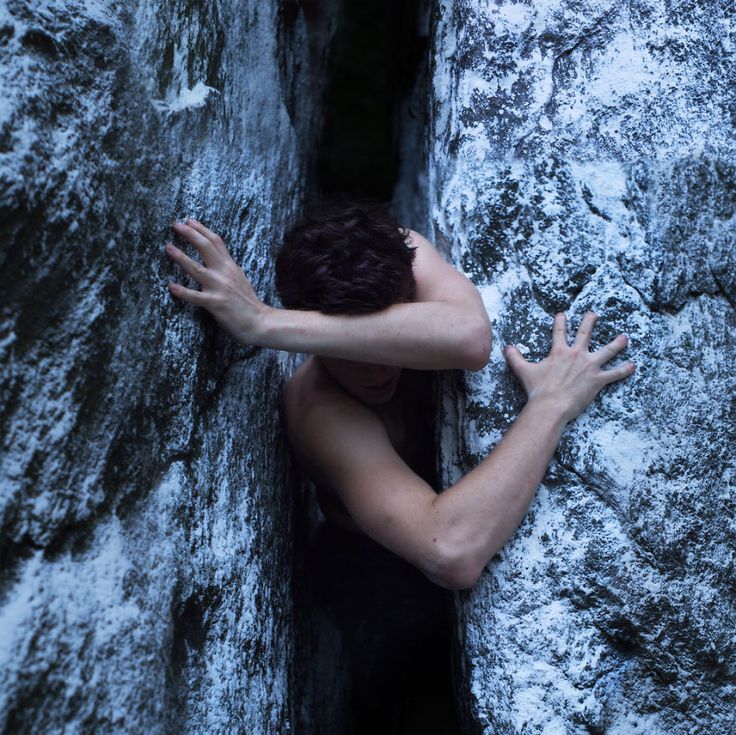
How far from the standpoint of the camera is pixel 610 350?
1.67 m

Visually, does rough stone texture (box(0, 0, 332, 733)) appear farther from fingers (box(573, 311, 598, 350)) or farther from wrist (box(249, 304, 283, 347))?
fingers (box(573, 311, 598, 350))

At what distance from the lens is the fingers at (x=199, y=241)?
145 cm

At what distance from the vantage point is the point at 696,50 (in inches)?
71.4

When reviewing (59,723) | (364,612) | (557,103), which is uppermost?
(557,103)

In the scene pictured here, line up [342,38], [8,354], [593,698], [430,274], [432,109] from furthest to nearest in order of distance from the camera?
[342,38]
[432,109]
[430,274]
[593,698]
[8,354]

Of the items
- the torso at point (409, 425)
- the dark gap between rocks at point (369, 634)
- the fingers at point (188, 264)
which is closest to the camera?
the fingers at point (188, 264)

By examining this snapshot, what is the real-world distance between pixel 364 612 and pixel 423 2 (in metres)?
2.13

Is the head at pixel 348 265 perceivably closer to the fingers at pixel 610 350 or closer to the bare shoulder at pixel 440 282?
the bare shoulder at pixel 440 282

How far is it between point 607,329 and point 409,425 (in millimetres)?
568

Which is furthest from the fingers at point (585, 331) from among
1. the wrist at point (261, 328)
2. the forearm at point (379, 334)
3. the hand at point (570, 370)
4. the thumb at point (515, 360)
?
the wrist at point (261, 328)

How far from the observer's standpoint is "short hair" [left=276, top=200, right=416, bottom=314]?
60.1 inches

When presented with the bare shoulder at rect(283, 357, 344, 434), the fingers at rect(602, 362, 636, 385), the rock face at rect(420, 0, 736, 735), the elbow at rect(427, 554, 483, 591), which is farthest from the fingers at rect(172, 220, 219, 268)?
the fingers at rect(602, 362, 636, 385)

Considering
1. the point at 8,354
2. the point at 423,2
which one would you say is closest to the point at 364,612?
the point at 8,354

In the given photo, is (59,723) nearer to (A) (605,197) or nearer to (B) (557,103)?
(A) (605,197)
